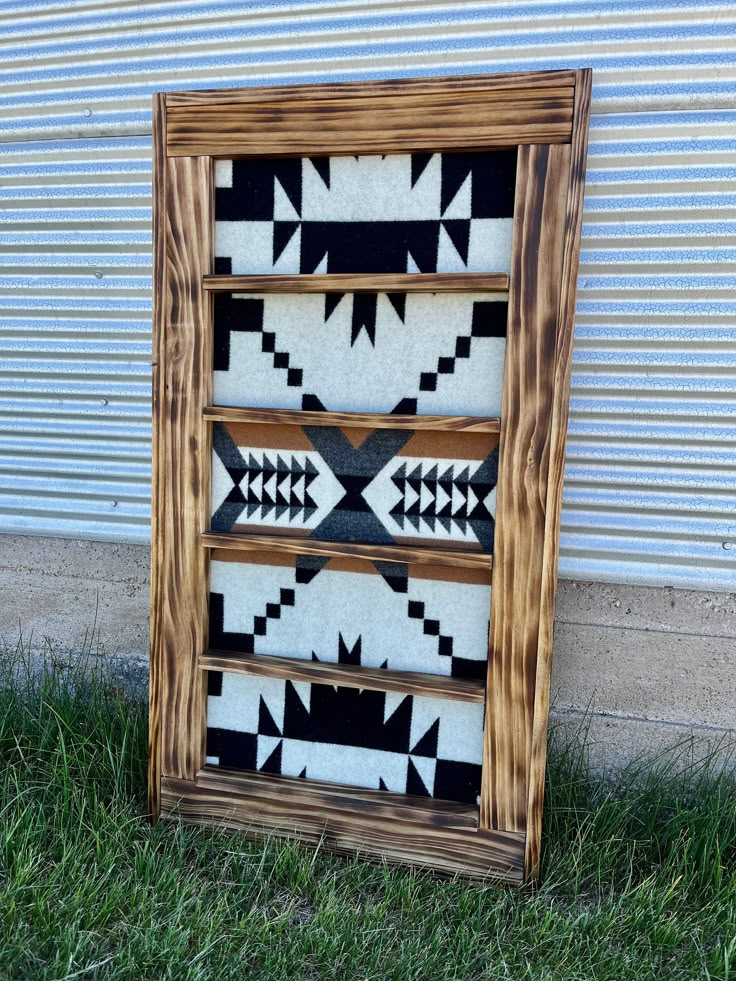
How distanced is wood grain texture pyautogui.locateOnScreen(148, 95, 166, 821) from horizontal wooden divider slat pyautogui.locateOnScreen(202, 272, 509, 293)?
6.1 inches

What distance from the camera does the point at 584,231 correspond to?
2.13m

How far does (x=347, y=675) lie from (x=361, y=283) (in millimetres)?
1049

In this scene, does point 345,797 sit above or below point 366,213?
below

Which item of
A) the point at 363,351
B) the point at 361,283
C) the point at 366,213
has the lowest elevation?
the point at 363,351

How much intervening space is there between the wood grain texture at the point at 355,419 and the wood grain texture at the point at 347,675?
667mm

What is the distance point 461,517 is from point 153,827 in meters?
1.25

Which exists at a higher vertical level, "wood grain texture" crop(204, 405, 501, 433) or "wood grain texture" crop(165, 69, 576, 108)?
"wood grain texture" crop(165, 69, 576, 108)

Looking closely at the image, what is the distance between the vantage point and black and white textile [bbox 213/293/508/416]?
6.28ft

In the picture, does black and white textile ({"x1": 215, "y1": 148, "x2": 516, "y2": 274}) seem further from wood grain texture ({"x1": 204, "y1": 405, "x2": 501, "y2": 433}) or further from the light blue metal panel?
the light blue metal panel

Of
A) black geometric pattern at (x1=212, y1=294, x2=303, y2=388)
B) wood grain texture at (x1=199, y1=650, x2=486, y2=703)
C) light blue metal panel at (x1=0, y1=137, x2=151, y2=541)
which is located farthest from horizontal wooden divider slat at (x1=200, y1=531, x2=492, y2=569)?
light blue metal panel at (x1=0, y1=137, x2=151, y2=541)

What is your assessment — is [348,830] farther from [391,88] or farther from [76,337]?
[391,88]

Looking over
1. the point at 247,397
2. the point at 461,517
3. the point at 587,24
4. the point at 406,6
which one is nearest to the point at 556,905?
the point at 461,517

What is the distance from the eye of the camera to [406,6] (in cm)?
211

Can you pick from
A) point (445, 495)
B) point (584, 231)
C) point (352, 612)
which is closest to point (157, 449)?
point (352, 612)
